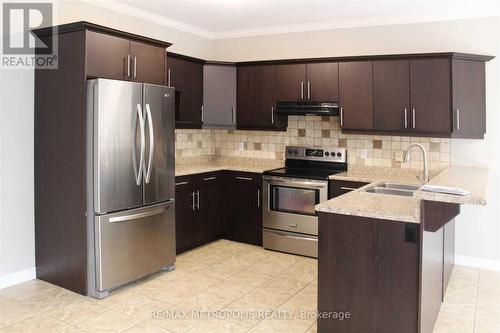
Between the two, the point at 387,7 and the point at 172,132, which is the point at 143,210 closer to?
the point at 172,132

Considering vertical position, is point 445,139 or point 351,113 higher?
point 351,113

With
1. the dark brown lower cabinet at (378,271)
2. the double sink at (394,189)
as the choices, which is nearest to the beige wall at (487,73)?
the double sink at (394,189)

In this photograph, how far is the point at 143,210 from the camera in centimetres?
381

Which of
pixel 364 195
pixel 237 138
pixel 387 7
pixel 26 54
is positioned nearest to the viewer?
pixel 364 195

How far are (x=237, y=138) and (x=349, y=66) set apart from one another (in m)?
1.83

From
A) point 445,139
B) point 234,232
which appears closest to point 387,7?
point 445,139

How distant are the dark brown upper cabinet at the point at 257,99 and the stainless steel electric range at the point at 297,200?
0.61m

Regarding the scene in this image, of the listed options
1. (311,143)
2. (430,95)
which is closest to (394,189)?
(430,95)

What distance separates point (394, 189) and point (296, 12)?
86.8 inches

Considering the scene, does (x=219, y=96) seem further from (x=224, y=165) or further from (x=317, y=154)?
(x=317, y=154)

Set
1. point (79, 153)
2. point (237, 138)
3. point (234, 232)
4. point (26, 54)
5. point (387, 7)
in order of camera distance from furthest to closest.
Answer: point (237, 138) → point (234, 232) → point (387, 7) → point (26, 54) → point (79, 153)

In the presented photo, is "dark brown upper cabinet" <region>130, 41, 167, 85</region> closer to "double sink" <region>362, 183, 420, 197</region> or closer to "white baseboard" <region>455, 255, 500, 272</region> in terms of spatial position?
"double sink" <region>362, 183, 420, 197</region>

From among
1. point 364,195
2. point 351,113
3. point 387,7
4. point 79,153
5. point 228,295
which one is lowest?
point 228,295

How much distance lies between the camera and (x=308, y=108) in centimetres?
486
